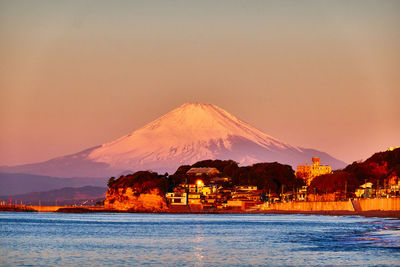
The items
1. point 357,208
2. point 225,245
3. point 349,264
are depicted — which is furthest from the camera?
point 357,208

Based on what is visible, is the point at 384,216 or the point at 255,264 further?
the point at 384,216

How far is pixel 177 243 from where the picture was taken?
80375mm

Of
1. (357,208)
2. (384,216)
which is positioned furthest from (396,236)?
(357,208)

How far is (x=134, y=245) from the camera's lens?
77375mm

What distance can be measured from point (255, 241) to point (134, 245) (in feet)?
41.0

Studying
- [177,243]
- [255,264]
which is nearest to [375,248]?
[255,264]

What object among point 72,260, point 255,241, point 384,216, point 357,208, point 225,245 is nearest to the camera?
point 72,260

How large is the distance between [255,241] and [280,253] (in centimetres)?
1625

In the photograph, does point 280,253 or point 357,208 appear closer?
point 280,253

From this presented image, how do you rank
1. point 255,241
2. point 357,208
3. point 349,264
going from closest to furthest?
point 349,264 < point 255,241 < point 357,208

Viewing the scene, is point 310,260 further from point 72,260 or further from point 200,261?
point 72,260

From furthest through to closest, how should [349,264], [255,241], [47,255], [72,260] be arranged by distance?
1. [255,241]
2. [47,255]
3. [72,260]
4. [349,264]

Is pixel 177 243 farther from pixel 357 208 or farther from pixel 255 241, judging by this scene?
pixel 357 208

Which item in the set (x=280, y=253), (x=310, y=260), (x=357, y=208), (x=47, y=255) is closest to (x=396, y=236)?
(x=280, y=253)
